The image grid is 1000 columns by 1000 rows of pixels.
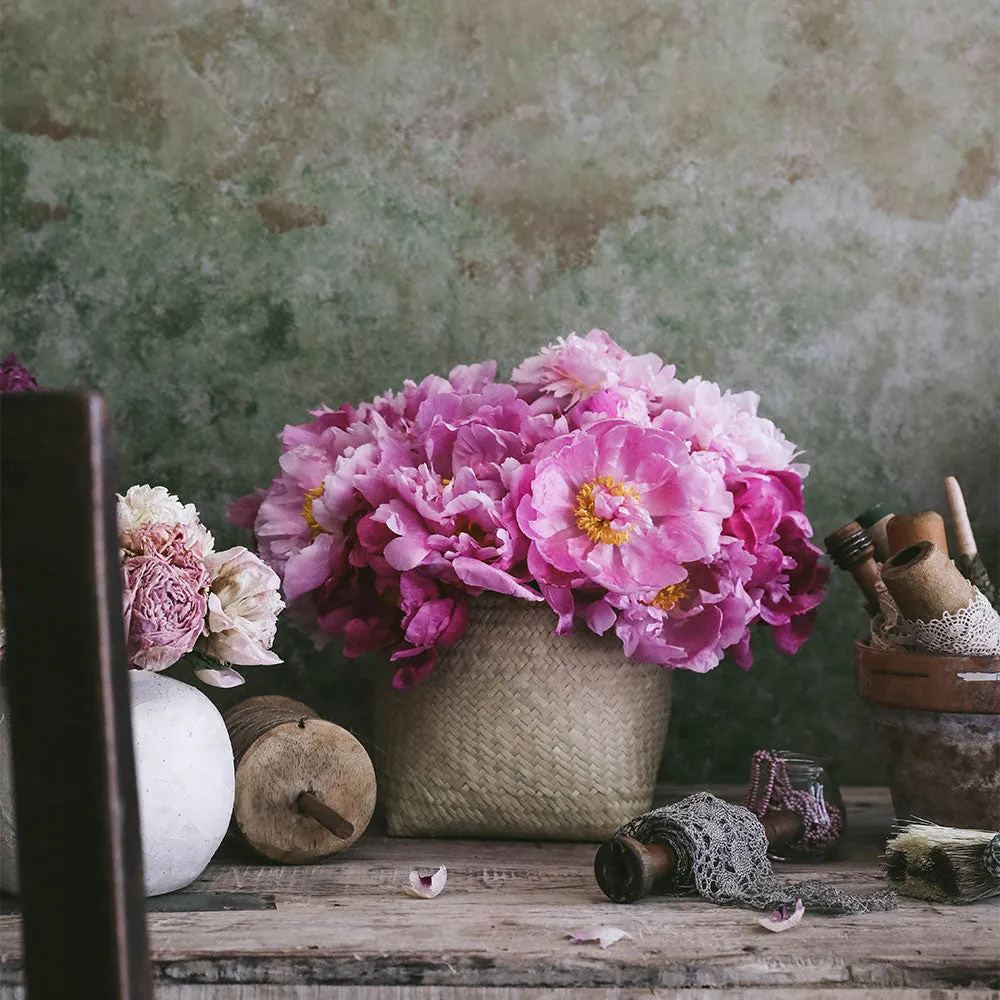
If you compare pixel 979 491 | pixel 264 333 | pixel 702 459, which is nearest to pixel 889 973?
pixel 702 459

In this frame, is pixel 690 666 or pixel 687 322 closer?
pixel 690 666

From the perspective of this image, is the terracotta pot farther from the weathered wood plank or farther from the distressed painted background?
the distressed painted background

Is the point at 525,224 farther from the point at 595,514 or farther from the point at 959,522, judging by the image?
the point at 959,522

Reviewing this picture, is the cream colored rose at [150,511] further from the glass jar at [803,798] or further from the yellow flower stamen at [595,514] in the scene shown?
the glass jar at [803,798]

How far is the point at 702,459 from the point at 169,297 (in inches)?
29.3

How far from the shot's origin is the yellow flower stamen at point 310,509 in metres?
1.21

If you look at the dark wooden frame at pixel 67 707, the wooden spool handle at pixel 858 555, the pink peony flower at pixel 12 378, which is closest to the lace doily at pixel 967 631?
the wooden spool handle at pixel 858 555

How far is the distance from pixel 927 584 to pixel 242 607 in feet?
2.11

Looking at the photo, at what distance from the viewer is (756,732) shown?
148 centimetres

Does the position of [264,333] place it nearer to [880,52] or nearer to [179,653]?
[179,653]

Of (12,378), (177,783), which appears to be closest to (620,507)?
(177,783)

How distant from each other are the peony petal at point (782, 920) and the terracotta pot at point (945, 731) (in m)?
0.24

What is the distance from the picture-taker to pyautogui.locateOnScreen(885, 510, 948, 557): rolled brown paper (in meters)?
1.15

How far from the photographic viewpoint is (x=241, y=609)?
1.07 meters
